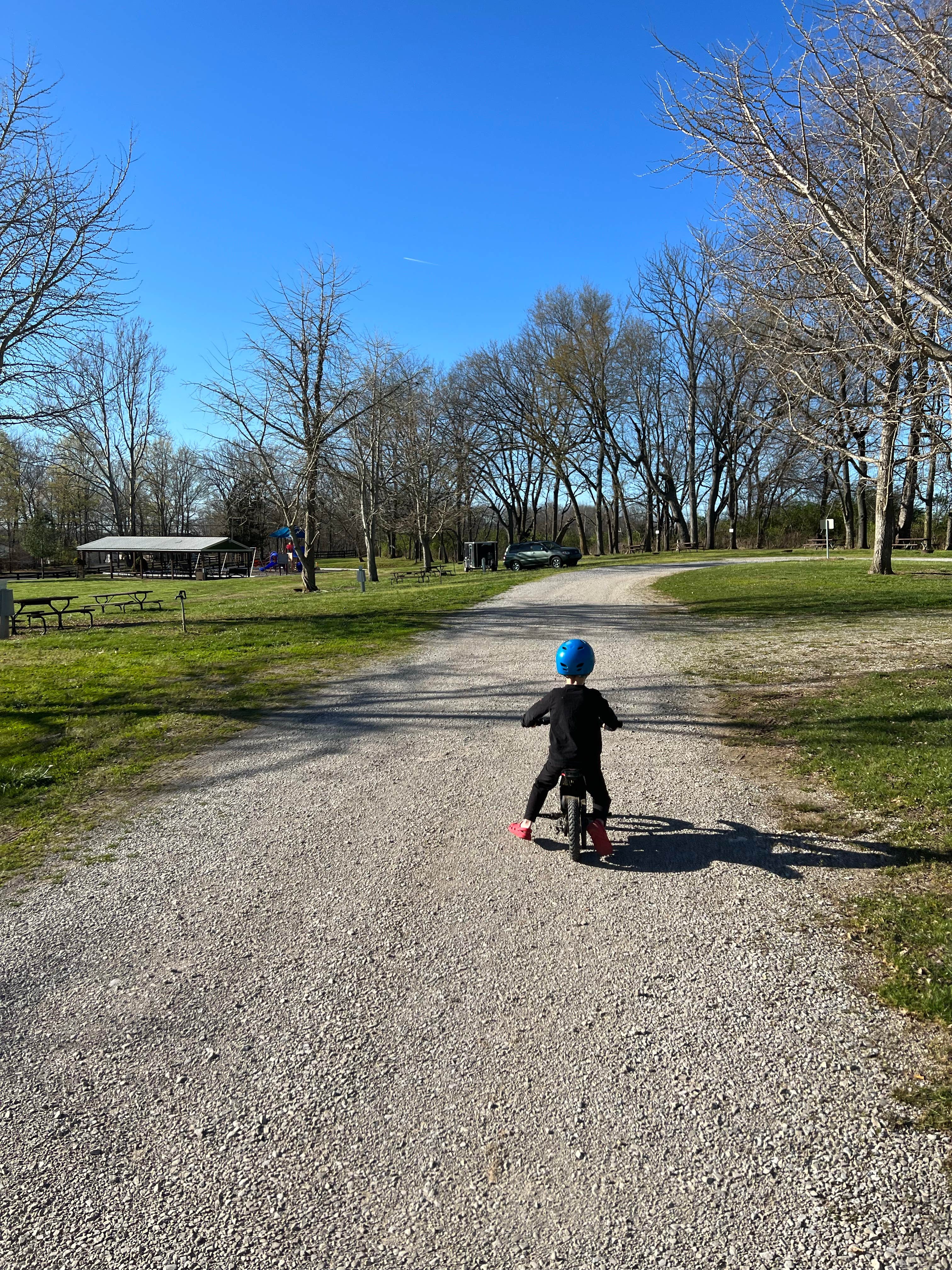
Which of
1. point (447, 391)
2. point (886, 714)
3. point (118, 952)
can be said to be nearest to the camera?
point (118, 952)

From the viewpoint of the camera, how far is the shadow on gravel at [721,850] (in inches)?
173

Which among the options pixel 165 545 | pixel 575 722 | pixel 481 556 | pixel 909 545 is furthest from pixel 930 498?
pixel 165 545

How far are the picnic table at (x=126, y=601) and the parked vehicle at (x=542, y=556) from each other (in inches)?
718

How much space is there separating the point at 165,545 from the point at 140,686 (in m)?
50.8

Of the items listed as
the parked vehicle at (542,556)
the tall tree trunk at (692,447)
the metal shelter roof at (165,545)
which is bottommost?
the parked vehicle at (542,556)

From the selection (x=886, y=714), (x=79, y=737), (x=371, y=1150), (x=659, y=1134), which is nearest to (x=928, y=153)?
(x=886, y=714)

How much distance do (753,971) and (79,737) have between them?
21.5 ft

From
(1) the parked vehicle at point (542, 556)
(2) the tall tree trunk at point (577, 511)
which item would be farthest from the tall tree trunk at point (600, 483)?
(1) the parked vehicle at point (542, 556)

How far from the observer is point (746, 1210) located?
86.9 inches

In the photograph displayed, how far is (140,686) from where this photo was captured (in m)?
9.66

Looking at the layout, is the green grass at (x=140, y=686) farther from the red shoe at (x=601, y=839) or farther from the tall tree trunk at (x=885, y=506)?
the tall tree trunk at (x=885, y=506)

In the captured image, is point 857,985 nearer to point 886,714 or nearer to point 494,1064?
point 494,1064

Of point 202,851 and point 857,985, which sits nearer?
point 857,985

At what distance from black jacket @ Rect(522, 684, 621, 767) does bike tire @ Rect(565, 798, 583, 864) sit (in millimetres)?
236
